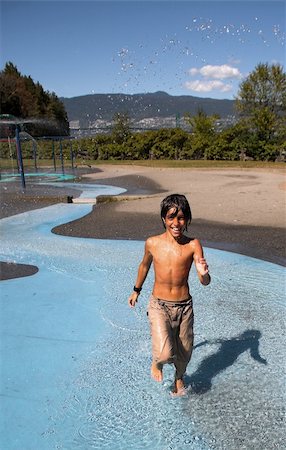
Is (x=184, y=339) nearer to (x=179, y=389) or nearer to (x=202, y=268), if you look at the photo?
(x=179, y=389)

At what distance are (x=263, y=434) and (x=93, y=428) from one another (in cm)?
113

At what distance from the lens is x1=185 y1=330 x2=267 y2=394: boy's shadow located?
3.37 m

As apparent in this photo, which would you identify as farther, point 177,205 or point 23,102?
point 23,102

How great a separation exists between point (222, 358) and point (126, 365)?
84 cm

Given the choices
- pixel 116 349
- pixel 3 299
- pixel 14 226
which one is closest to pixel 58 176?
pixel 14 226

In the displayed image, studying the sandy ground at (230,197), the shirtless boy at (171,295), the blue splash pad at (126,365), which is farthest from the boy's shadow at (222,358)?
the sandy ground at (230,197)

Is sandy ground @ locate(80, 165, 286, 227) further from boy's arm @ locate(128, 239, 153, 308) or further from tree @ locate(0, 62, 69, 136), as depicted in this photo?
tree @ locate(0, 62, 69, 136)

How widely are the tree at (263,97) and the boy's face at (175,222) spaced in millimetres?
26142

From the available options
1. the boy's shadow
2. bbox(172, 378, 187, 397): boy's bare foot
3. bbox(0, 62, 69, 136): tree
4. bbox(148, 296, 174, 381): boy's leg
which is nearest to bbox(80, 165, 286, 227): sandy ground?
the boy's shadow

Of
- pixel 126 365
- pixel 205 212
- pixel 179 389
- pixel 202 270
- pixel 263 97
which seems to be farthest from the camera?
pixel 263 97

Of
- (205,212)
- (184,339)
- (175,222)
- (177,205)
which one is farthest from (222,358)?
(205,212)

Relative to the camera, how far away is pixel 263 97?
1113 inches

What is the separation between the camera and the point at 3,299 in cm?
533

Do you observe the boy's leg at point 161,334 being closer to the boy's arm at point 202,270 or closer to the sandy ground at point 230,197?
the boy's arm at point 202,270
